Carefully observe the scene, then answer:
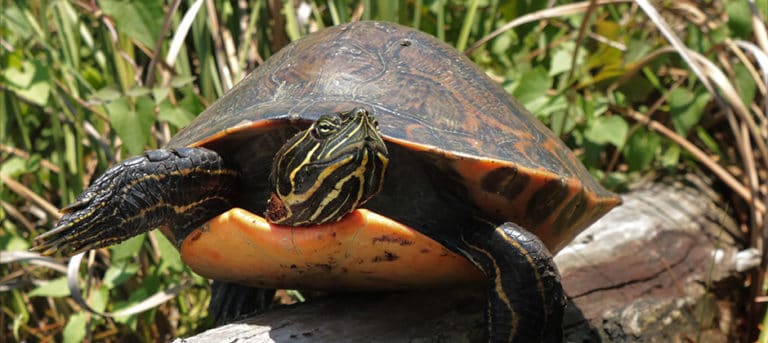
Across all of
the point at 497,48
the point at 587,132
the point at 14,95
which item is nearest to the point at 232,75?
the point at 14,95

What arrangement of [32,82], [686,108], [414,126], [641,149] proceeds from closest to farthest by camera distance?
[414,126], [32,82], [686,108], [641,149]

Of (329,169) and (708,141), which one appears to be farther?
(708,141)

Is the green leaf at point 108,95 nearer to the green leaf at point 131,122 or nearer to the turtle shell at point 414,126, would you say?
the green leaf at point 131,122

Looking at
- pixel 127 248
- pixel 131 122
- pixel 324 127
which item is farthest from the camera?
pixel 127 248

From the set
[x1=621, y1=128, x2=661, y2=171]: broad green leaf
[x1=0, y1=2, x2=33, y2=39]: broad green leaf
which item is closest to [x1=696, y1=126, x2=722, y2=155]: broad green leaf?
[x1=621, y1=128, x2=661, y2=171]: broad green leaf

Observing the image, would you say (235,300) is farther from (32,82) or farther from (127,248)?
(32,82)

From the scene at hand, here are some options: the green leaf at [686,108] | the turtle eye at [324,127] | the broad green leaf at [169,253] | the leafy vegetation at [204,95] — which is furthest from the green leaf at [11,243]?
the green leaf at [686,108]

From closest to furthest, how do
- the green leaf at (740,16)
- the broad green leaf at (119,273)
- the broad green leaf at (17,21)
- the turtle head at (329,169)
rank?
the turtle head at (329,169) < the broad green leaf at (119,273) < the broad green leaf at (17,21) < the green leaf at (740,16)

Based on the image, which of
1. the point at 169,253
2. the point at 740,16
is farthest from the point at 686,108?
the point at 169,253
